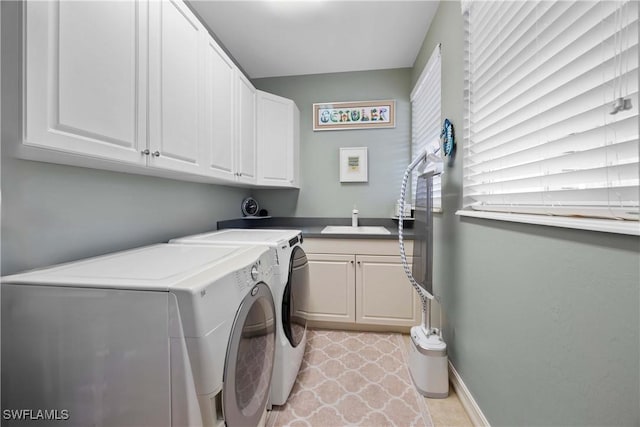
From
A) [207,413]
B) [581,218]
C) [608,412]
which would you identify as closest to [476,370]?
[608,412]

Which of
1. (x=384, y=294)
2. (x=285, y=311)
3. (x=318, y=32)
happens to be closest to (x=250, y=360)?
(x=285, y=311)

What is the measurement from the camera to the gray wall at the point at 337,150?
8.71 ft

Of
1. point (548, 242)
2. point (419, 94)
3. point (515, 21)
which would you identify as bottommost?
point (548, 242)

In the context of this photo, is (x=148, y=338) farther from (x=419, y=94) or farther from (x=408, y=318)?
(x=419, y=94)

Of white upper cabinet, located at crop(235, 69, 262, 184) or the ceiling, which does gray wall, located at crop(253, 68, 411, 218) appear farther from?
white upper cabinet, located at crop(235, 69, 262, 184)

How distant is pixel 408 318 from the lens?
2.06 meters

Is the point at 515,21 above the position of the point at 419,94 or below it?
below

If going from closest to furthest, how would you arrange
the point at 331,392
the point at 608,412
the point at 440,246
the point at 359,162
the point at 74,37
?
1. the point at 608,412
2. the point at 74,37
3. the point at 331,392
4. the point at 440,246
5. the point at 359,162

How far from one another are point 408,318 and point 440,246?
74cm

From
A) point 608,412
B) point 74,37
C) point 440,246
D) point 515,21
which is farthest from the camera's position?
point 440,246

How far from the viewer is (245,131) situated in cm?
206

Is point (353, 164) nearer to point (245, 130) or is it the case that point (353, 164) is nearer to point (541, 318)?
point (245, 130)

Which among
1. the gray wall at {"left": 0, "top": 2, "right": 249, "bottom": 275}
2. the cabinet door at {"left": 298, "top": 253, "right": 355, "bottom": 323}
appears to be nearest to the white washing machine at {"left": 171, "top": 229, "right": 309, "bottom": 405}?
the gray wall at {"left": 0, "top": 2, "right": 249, "bottom": 275}

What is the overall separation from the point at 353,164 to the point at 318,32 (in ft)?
4.05
